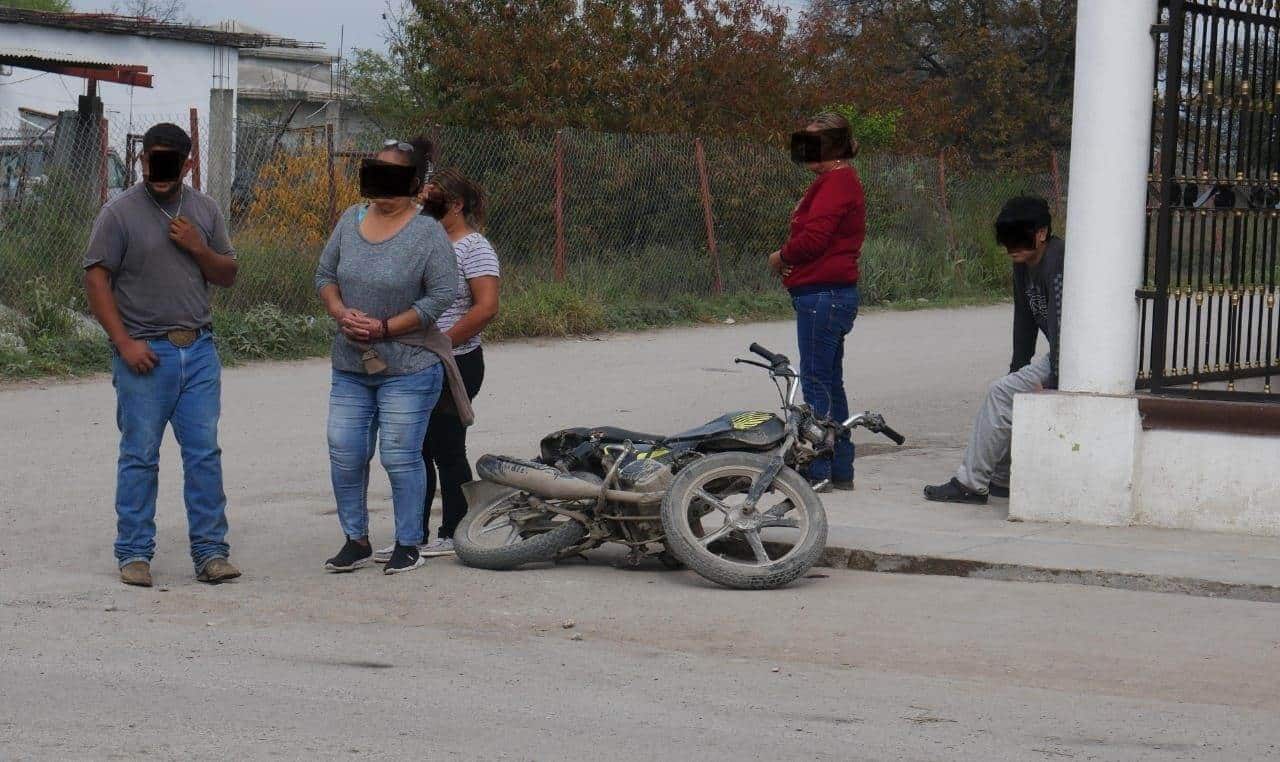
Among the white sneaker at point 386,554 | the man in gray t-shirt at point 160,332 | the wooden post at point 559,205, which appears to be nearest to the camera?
the man in gray t-shirt at point 160,332

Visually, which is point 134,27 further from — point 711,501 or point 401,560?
point 711,501

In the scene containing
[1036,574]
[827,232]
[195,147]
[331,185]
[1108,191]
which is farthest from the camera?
[331,185]

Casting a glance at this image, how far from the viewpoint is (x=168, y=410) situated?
7.05 meters

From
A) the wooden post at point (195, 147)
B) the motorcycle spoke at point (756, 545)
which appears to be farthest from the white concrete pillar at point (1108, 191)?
the wooden post at point (195, 147)

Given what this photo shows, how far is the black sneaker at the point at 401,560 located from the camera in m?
7.20

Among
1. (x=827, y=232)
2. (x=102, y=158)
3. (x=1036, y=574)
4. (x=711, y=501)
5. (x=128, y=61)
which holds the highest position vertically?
(x=128, y=61)

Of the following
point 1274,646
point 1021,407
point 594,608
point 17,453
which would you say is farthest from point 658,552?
point 17,453

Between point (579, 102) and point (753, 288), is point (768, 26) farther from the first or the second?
point (753, 288)

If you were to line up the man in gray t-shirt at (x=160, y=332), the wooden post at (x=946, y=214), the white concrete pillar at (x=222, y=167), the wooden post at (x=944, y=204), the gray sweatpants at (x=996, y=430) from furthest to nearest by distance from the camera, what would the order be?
the wooden post at (x=944, y=204) → the wooden post at (x=946, y=214) → the white concrete pillar at (x=222, y=167) → the gray sweatpants at (x=996, y=430) → the man in gray t-shirt at (x=160, y=332)

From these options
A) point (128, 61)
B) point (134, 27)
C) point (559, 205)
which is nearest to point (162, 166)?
point (559, 205)

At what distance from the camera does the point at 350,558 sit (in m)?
7.26

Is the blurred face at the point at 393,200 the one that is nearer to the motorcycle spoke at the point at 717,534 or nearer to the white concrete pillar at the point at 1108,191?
the motorcycle spoke at the point at 717,534

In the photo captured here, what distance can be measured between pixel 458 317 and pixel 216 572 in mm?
1445

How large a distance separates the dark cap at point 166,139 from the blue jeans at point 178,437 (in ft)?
2.48
